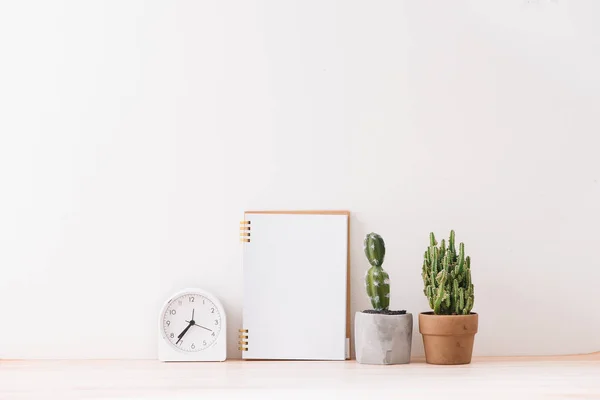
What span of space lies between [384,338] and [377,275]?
12 cm

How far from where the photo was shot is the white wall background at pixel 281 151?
4.77ft

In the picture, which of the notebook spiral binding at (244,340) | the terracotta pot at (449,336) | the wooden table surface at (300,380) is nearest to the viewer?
the wooden table surface at (300,380)

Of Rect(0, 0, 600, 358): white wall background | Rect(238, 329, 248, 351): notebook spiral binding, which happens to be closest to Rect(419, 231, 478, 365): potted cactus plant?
Rect(0, 0, 600, 358): white wall background

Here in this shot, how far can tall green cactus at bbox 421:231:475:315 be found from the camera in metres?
1.33

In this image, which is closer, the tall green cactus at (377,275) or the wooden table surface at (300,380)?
the wooden table surface at (300,380)

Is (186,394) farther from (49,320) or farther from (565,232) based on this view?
(565,232)

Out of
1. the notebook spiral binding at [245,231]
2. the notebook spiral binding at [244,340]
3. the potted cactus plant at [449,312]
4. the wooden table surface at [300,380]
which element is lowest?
the wooden table surface at [300,380]

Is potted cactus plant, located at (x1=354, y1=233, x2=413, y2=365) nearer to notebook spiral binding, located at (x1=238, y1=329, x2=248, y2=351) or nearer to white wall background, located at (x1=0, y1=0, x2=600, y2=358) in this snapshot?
white wall background, located at (x1=0, y1=0, x2=600, y2=358)

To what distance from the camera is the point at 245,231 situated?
4.76ft

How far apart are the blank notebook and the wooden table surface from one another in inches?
1.6

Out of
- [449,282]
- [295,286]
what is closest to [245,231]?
[295,286]

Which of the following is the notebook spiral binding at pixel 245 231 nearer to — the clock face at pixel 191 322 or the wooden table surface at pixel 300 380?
the clock face at pixel 191 322

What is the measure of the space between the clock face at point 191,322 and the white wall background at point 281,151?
48 mm

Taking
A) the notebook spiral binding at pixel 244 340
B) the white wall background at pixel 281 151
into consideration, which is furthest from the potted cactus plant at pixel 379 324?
the notebook spiral binding at pixel 244 340
